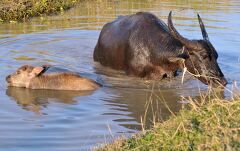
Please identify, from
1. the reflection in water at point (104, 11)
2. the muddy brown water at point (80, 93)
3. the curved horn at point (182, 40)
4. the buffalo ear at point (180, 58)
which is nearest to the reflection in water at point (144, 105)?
the muddy brown water at point (80, 93)

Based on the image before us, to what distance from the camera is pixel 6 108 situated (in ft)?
24.1

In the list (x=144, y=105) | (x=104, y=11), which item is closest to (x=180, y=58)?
(x=144, y=105)

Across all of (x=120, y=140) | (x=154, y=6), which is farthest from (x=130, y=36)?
(x=154, y=6)

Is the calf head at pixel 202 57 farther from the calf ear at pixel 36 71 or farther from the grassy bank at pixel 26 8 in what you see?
the grassy bank at pixel 26 8

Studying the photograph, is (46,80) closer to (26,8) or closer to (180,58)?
(180,58)

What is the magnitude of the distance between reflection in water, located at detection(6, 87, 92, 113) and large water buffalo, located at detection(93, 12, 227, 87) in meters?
1.35

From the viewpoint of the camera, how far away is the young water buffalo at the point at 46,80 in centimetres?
834

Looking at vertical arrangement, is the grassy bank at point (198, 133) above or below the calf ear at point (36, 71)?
above

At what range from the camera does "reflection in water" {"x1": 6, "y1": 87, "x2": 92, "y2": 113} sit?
7616mm

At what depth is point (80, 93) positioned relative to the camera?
8203 mm

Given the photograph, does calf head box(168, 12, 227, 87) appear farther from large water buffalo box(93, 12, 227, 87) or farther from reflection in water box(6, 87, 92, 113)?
reflection in water box(6, 87, 92, 113)

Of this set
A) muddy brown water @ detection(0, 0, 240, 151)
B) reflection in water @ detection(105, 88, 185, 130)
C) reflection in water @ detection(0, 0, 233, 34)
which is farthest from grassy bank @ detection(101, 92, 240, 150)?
reflection in water @ detection(0, 0, 233, 34)

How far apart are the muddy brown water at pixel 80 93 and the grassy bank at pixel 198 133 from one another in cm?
83

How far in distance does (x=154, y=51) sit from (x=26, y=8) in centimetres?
687
